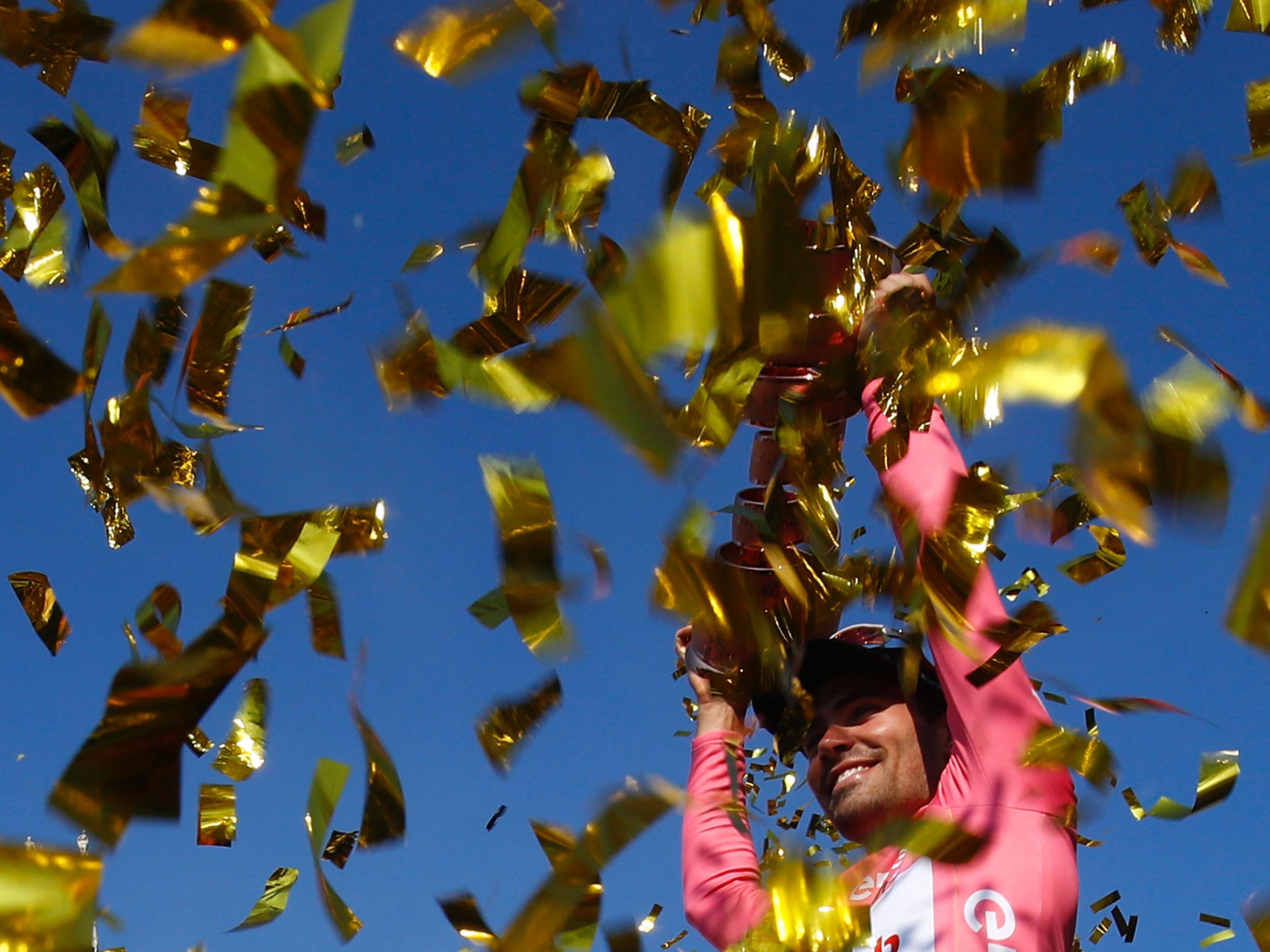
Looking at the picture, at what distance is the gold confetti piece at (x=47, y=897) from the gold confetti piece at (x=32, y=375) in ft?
1.61

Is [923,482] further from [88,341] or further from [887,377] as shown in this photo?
[88,341]

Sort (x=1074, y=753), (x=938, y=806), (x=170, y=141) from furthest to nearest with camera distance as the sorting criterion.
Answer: (x=938, y=806) < (x=170, y=141) < (x=1074, y=753)

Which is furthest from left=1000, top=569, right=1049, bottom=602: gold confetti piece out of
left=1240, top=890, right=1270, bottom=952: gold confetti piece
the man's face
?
left=1240, top=890, right=1270, bottom=952: gold confetti piece

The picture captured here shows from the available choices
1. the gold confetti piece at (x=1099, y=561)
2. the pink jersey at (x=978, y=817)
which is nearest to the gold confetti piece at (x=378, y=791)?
the pink jersey at (x=978, y=817)

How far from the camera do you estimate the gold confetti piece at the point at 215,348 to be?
1.33 m

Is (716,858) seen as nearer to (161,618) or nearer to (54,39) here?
(161,618)

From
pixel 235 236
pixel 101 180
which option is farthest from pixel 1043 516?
pixel 101 180

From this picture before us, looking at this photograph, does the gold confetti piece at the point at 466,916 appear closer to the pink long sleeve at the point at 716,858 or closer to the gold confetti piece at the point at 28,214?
the pink long sleeve at the point at 716,858

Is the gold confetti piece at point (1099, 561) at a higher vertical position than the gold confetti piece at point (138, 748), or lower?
lower

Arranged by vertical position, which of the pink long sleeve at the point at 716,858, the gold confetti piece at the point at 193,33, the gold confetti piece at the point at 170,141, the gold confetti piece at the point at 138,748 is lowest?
the pink long sleeve at the point at 716,858

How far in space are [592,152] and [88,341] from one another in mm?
619

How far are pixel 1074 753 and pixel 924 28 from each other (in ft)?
2.75

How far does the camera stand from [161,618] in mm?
1301

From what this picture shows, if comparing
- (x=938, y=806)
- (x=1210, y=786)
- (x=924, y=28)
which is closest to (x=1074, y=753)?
(x=1210, y=786)
